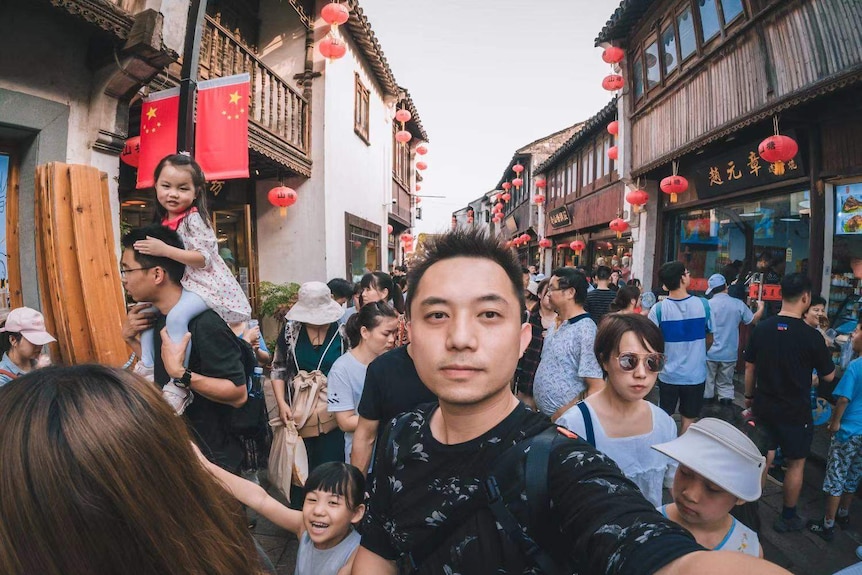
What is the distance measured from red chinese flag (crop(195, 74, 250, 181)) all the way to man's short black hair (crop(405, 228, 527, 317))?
441 centimetres

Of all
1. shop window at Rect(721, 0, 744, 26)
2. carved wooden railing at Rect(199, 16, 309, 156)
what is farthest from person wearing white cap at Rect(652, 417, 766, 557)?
shop window at Rect(721, 0, 744, 26)

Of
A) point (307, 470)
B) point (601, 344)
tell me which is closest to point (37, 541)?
point (601, 344)

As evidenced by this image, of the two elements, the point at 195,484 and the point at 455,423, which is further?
the point at 455,423

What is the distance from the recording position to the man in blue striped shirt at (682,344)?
475 cm

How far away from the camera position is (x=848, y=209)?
230 inches

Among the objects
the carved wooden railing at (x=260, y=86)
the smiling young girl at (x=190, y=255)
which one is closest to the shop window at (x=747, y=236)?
the smiling young girl at (x=190, y=255)

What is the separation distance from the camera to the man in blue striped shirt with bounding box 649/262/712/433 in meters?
4.75

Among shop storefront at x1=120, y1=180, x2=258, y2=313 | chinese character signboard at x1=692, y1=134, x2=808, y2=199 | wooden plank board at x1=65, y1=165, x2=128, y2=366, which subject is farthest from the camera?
shop storefront at x1=120, y1=180, x2=258, y2=313

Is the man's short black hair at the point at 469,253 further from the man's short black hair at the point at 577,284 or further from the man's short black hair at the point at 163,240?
the man's short black hair at the point at 577,284

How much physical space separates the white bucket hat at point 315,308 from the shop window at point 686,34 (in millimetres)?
9335

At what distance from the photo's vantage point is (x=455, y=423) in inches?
50.1

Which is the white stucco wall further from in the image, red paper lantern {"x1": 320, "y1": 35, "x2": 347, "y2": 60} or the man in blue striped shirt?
the man in blue striped shirt

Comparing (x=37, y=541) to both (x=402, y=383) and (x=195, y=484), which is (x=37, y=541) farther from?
(x=402, y=383)

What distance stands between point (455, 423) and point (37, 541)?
92 centimetres
